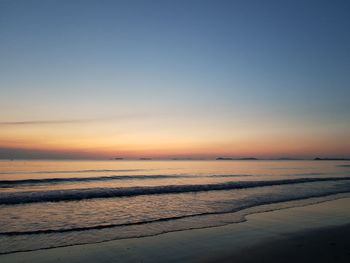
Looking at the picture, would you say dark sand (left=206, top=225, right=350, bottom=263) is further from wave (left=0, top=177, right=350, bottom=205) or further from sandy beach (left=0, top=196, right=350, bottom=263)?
wave (left=0, top=177, right=350, bottom=205)

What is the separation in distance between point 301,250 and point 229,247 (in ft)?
6.18

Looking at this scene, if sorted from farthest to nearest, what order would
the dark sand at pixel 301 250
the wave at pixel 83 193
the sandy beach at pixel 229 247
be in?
the wave at pixel 83 193 < the sandy beach at pixel 229 247 < the dark sand at pixel 301 250

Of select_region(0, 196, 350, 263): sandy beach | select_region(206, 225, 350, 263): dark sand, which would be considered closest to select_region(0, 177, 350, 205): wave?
select_region(0, 196, 350, 263): sandy beach

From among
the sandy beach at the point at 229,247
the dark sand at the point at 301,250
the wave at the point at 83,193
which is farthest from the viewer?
the wave at the point at 83,193

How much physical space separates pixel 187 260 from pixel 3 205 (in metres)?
14.3

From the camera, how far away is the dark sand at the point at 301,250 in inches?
297

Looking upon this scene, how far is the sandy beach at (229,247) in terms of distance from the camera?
7.70 meters

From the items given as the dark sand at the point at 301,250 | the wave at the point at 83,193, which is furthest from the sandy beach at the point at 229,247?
the wave at the point at 83,193

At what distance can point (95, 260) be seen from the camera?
7.57 m

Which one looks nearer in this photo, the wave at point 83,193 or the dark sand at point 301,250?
the dark sand at point 301,250

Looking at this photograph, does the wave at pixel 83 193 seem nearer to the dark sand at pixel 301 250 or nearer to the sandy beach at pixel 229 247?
the sandy beach at pixel 229 247

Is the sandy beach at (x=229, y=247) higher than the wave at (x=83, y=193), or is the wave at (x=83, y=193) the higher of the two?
the sandy beach at (x=229, y=247)

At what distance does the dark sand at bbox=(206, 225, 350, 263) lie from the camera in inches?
297

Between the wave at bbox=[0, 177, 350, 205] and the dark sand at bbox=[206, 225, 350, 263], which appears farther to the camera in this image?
the wave at bbox=[0, 177, 350, 205]
